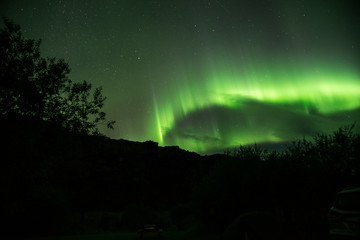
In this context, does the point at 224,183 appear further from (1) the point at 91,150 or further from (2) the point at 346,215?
(2) the point at 346,215

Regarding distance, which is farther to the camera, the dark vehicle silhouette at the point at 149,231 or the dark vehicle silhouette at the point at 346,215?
the dark vehicle silhouette at the point at 149,231

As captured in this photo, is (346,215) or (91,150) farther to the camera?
(91,150)

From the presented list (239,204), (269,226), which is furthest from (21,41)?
(239,204)

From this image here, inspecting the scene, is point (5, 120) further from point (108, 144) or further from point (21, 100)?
point (108, 144)

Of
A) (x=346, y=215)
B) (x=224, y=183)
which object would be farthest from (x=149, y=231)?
(x=346, y=215)

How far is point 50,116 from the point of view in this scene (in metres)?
20.5

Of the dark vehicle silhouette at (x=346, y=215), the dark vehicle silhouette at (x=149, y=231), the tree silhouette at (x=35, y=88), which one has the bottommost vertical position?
the dark vehicle silhouette at (x=149, y=231)

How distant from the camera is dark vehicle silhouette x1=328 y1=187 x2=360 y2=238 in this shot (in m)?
9.60

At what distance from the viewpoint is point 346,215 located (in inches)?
396

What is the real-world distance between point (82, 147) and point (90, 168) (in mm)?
90149

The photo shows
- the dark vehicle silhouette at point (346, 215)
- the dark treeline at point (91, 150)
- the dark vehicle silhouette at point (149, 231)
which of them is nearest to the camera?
the dark vehicle silhouette at point (346, 215)

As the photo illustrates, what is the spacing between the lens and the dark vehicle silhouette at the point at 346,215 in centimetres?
960

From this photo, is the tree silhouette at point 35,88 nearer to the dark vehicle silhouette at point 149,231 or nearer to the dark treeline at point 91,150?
the dark treeline at point 91,150

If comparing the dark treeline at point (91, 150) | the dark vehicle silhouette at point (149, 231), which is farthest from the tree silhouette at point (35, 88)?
the dark vehicle silhouette at point (149, 231)
